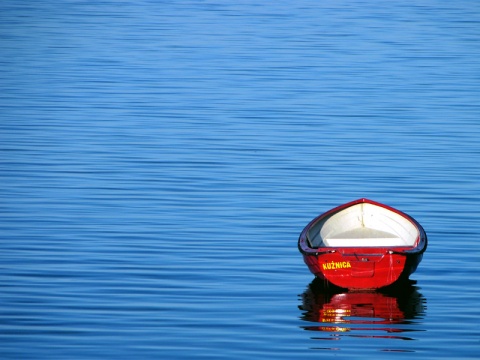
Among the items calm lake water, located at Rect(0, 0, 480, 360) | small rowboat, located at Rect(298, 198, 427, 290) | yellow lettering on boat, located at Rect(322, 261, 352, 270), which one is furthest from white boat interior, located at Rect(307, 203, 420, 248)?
yellow lettering on boat, located at Rect(322, 261, 352, 270)

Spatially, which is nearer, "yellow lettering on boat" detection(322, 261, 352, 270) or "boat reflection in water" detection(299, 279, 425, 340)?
"boat reflection in water" detection(299, 279, 425, 340)

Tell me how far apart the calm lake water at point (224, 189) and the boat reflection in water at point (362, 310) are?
0.05m

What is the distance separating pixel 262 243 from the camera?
66.0ft

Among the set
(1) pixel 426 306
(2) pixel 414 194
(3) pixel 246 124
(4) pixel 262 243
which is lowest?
(1) pixel 426 306

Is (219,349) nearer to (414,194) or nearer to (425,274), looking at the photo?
(425,274)

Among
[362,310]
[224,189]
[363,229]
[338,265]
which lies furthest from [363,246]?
[224,189]

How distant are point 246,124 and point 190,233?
11996mm

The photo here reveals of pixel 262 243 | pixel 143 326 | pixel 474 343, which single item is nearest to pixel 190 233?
pixel 262 243

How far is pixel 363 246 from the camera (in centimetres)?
1852

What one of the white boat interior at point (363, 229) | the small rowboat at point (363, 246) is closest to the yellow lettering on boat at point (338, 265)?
the small rowboat at point (363, 246)

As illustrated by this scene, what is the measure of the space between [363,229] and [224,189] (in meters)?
5.60

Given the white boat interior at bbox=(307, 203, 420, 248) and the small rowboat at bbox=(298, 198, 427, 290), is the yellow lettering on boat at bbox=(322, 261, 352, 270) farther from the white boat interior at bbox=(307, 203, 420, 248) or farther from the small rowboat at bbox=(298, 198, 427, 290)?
the white boat interior at bbox=(307, 203, 420, 248)

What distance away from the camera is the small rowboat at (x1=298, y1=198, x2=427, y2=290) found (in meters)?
17.3

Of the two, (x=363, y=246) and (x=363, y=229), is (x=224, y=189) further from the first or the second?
(x=363, y=246)
